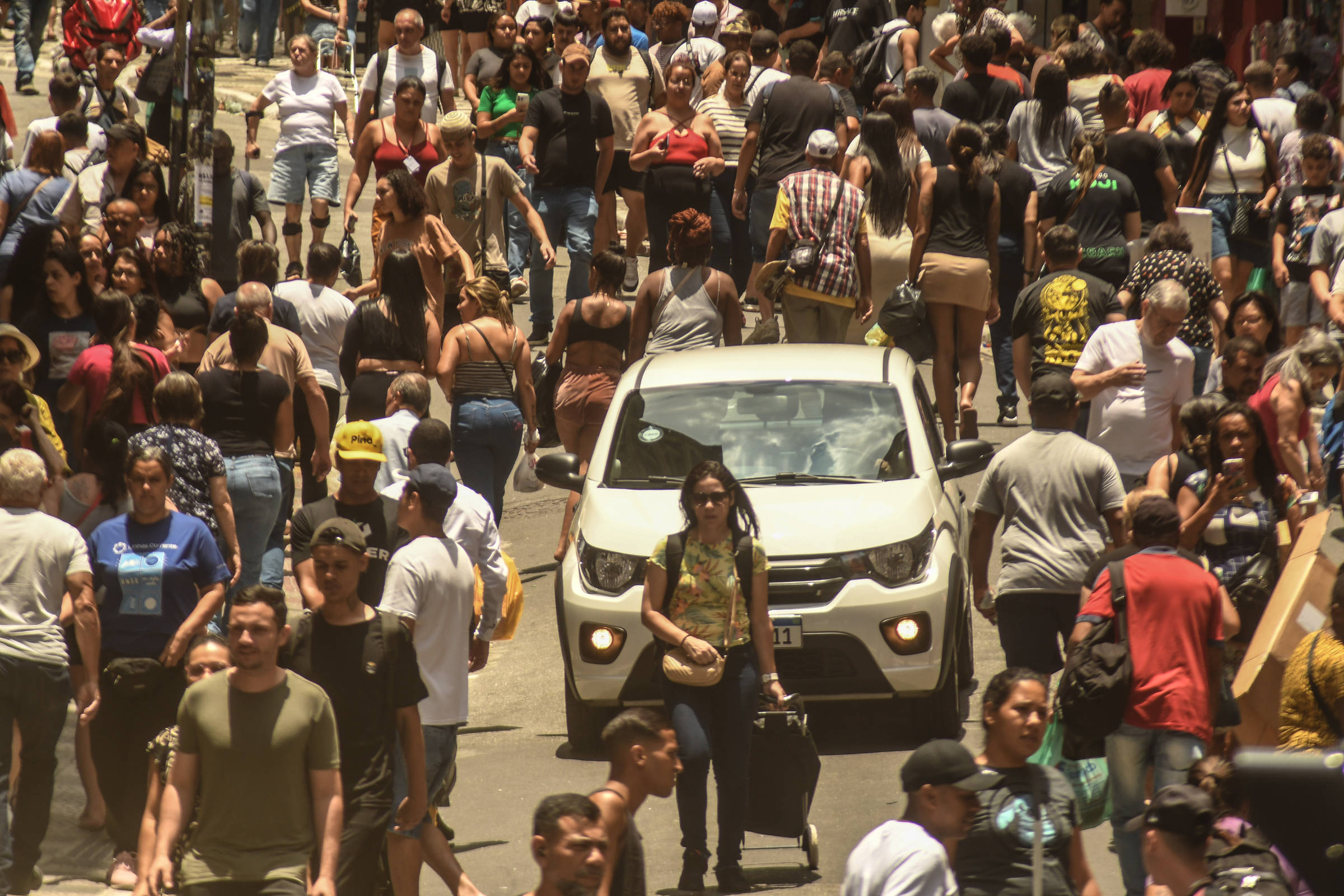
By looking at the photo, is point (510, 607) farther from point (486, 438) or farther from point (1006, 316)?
point (1006, 316)

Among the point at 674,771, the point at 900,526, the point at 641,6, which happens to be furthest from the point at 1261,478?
the point at 641,6

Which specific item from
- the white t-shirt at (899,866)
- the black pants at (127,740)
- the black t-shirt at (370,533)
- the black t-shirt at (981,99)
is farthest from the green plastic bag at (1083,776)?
the black t-shirt at (981,99)

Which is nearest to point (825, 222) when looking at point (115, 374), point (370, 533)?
point (115, 374)


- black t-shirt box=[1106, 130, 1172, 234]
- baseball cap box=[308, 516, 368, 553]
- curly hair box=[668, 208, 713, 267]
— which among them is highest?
black t-shirt box=[1106, 130, 1172, 234]

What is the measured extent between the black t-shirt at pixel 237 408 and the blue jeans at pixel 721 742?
10.5ft

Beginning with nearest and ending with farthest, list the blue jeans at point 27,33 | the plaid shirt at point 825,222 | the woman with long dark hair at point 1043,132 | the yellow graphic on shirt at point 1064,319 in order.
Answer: the yellow graphic on shirt at point 1064,319 < the plaid shirt at point 825,222 < the woman with long dark hair at point 1043,132 < the blue jeans at point 27,33

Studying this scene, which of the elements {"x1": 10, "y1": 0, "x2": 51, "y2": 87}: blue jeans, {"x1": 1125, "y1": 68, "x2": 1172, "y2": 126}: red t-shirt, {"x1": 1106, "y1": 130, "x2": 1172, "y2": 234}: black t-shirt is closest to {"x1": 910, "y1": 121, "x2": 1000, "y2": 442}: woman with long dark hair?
{"x1": 1106, "y1": 130, "x2": 1172, "y2": 234}: black t-shirt

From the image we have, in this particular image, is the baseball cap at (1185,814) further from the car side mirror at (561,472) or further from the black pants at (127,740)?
the car side mirror at (561,472)

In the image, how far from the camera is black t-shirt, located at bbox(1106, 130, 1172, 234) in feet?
46.0

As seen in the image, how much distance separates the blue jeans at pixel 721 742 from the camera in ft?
25.5

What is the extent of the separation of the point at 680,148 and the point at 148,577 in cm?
784

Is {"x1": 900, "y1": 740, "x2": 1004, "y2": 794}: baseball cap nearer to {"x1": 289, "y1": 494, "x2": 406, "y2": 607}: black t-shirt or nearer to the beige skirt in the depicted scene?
{"x1": 289, "y1": 494, "x2": 406, "y2": 607}: black t-shirt

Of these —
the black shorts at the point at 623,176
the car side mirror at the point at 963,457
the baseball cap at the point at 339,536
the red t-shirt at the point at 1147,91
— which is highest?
the red t-shirt at the point at 1147,91

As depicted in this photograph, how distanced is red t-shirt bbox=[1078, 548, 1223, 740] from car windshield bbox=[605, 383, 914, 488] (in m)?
2.29
